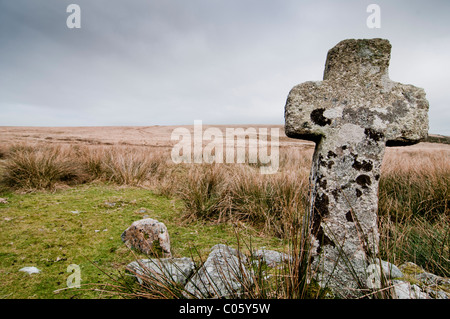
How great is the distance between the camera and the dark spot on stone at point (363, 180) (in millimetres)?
1754

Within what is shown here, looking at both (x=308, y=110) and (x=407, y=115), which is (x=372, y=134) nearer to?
(x=407, y=115)

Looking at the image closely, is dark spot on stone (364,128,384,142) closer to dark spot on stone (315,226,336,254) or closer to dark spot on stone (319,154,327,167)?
dark spot on stone (319,154,327,167)

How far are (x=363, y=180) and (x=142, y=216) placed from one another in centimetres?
303

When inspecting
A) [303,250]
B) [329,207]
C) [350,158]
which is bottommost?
[303,250]

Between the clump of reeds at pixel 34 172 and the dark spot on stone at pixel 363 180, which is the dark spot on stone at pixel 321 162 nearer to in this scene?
the dark spot on stone at pixel 363 180

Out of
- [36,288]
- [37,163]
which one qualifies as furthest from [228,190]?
[37,163]

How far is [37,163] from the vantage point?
459 cm

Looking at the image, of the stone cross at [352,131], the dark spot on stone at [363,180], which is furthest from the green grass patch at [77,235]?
the dark spot on stone at [363,180]

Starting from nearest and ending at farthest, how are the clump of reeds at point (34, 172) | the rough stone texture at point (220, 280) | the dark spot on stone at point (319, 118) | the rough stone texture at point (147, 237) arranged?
1. the rough stone texture at point (220, 280)
2. the dark spot on stone at point (319, 118)
3. the rough stone texture at point (147, 237)
4. the clump of reeds at point (34, 172)

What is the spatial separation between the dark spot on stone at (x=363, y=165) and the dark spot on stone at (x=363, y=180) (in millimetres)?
56

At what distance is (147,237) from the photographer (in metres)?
2.46

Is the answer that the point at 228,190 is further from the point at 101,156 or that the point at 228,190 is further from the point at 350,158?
the point at 101,156

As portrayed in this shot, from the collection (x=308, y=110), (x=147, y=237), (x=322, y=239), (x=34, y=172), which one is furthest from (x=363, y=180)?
(x=34, y=172)
